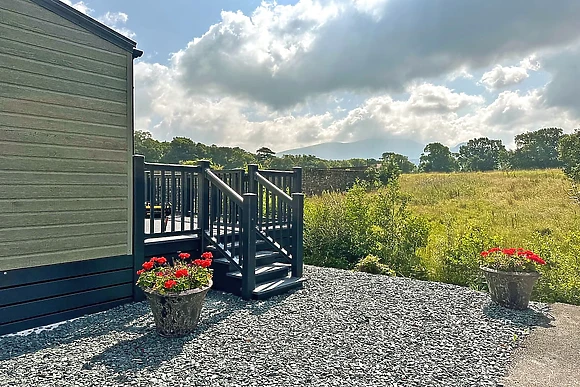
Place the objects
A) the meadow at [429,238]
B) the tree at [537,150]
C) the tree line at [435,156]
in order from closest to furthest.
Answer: the meadow at [429,238] < the tree line at [435,156] < the tree at [537,150]

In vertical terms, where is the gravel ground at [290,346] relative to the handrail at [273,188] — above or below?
below

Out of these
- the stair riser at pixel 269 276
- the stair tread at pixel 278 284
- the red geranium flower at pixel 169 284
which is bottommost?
the stair tread at pixel 278 284

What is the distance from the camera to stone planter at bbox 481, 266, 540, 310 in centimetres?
402

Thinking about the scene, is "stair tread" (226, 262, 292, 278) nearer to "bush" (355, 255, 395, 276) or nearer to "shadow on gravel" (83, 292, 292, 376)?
"shadow on gravel" (83, 292, 292, 376)

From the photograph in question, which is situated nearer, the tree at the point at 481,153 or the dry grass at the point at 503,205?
the dry grass at the point at 503,205

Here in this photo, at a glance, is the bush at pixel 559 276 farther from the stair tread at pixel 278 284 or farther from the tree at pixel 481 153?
the tree at pixel 481 153

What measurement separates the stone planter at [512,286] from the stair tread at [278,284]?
2.27 meters

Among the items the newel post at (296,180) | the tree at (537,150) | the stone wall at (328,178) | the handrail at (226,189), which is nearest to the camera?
the handrail at (226,189)

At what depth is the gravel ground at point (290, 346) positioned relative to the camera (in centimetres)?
252

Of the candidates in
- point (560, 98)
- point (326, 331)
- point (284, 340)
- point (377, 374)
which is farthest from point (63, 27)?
point (560, 98)

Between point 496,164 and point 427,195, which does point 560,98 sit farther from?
point 496,164

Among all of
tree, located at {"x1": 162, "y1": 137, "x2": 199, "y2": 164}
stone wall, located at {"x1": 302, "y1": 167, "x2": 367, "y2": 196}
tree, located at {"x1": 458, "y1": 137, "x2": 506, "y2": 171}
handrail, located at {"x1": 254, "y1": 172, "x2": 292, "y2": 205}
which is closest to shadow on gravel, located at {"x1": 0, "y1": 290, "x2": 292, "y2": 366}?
handrail, located at {"x1": 254, "y1": 172, "x2": 292, "y2": 205}

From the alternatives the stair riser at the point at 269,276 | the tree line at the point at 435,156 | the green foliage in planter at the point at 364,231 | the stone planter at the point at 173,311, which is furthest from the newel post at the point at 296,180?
the tree line at the point at 435,156

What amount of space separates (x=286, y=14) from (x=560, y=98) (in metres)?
7.70
